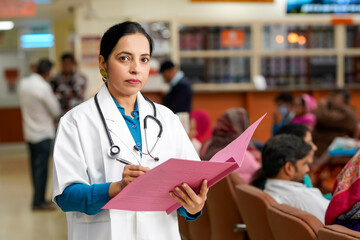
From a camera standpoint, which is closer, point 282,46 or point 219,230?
point 219,230

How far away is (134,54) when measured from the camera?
5.50ft

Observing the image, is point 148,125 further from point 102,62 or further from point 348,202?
point 348,202

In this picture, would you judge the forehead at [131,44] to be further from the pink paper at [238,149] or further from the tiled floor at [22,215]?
the tiled floor at [22,215]

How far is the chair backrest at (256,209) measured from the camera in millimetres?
2517

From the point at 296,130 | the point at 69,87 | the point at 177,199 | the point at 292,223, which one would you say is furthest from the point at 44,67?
the point at 177,199

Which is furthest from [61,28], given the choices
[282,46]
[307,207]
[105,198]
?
[105,198]

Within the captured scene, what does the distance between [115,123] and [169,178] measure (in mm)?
297

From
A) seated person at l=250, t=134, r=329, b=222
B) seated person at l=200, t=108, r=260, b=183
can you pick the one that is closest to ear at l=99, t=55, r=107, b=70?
seated person at l=250, t=134, r=329, b=222

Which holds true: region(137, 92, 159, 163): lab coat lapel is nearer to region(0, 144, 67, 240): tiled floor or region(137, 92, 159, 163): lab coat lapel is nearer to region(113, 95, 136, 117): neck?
region(113, 95, 136, 117): neck

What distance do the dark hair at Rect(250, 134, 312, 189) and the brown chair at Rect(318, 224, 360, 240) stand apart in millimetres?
1048

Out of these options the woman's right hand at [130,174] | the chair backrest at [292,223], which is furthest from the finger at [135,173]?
the chair backrest at [292,223]

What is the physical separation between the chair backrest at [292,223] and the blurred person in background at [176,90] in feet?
15.1

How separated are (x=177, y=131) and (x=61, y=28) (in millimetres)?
12425

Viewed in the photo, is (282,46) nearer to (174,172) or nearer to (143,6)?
(143,6)
